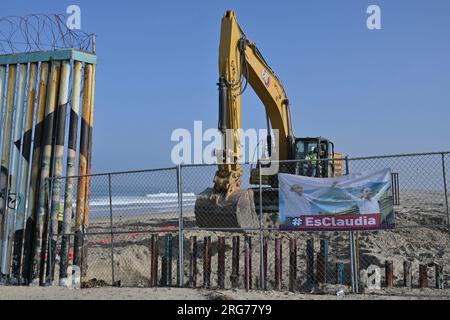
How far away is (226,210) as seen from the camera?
13.0 metres

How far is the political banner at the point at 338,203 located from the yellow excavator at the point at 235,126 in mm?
2698

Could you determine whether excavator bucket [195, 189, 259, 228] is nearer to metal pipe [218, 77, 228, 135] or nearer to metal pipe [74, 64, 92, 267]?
metal pipe [218, 77, 228, 135]

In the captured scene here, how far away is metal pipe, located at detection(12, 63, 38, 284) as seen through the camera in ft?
34.0

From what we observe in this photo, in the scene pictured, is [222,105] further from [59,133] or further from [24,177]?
[24,177]

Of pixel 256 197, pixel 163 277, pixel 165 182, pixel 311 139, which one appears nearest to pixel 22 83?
pixel 165 182

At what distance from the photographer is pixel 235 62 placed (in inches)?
555

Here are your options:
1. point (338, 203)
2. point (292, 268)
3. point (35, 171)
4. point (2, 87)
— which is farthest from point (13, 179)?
point (338, 203)

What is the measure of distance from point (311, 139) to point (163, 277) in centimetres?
937

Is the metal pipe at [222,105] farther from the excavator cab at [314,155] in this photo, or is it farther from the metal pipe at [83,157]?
the excavator cab at [314,155]

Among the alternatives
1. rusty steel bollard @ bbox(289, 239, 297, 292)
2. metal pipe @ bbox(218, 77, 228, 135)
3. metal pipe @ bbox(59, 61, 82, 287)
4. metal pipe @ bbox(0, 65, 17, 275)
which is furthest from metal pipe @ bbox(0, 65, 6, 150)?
rusty steel bollard @ bbox(289, 239, 297, 292)

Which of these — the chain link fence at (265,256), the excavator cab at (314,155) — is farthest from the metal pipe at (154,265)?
the excavator cab at (314,155)

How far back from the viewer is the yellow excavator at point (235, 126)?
42.7 ft

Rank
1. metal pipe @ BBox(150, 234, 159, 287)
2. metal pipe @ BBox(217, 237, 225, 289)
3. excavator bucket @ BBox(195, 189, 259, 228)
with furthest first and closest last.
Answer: excavator bucket @ BBox(195, 189, 259, 228) < metal pipe @ BBox(150, 234, 159, 287) < metal pipe @ BBox(217, 237, 225, 289)
